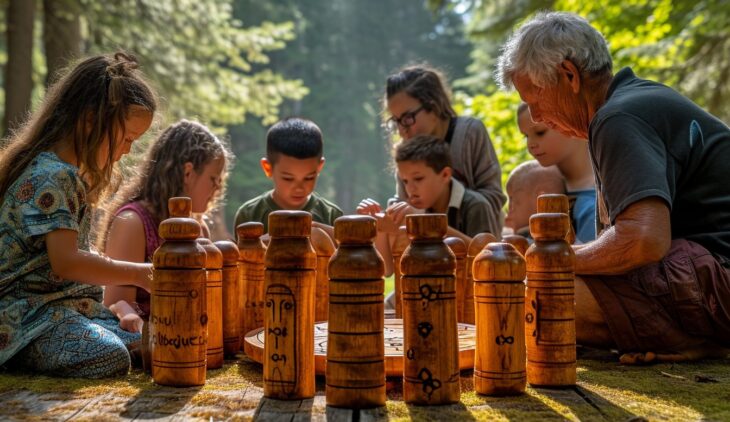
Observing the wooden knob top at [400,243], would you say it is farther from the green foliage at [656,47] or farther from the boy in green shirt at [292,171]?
the green foliage at [656,47]

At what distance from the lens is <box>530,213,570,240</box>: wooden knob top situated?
2.49 metres

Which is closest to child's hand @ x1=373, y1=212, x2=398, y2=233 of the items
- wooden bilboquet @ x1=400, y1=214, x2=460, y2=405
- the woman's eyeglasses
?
the woman's eyeglasses

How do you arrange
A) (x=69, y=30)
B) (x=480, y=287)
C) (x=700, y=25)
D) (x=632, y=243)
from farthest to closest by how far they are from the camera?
(x=69, y=30)
(x=700, y=25)
(x=632, y=243)
(x=480, y=287)

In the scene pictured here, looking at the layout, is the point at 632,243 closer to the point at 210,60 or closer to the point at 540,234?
the point at 540,234

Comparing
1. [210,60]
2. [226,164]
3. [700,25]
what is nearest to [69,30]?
[210,60]

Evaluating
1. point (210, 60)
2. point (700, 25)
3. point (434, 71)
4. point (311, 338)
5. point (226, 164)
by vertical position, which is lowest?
point (311, 338)

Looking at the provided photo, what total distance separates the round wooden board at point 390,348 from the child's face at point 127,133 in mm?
1007

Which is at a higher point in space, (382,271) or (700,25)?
(700,25)

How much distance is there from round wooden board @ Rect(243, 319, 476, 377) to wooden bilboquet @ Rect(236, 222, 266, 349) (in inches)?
7.9

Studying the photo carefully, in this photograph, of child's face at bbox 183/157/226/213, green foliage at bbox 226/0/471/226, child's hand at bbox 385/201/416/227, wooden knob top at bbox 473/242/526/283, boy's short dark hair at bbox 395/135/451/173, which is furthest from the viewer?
green foliage at bbox 226/0/471/226

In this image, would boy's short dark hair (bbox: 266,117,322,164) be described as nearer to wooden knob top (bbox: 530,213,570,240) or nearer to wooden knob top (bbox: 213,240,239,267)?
wooden knob top (bbox: 213,240,239,267)

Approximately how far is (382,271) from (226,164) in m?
2.82

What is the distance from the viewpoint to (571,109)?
340cm

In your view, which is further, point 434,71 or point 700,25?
point 700,25
